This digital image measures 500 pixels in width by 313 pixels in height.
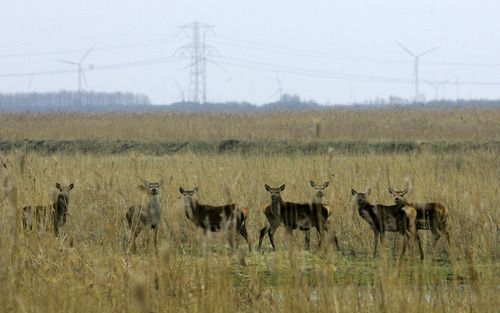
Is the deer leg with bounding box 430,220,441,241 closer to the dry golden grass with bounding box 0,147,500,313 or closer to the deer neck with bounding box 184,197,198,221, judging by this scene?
the dry golden grass with bounding box 0,147,500,313

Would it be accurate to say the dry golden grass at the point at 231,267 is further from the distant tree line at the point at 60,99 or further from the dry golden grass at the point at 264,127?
the distant tree line at the point at 60,99

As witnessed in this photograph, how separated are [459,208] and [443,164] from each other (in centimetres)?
660

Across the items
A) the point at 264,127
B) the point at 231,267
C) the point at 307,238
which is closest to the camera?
the point at 231,267

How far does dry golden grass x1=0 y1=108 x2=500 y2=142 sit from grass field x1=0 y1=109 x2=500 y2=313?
26.7 ft

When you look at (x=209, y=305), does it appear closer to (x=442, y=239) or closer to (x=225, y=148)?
(x=442, y=239)

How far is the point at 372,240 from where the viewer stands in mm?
10547

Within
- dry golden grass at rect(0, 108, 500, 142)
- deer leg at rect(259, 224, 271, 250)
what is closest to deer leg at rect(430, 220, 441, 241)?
deer leg at rect(259, 224, 271, 250)

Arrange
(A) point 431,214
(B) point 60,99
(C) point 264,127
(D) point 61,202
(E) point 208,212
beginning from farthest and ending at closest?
(B) point 60,99
(C) point 264,127
(D) point 61,202
(E) point 208,212
(A) point 431,214

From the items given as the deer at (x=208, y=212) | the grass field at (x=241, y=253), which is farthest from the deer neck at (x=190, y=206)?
the grass field at (x=241, y=253)

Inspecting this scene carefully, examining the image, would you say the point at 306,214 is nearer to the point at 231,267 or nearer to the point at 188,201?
the point at 188,201

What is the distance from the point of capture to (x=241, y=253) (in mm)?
4988

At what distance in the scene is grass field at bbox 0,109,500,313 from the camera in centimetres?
554

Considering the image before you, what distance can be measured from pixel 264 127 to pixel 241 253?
2508 centimetres

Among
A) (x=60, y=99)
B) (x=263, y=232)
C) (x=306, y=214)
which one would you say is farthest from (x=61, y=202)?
(x=60, y=99)
